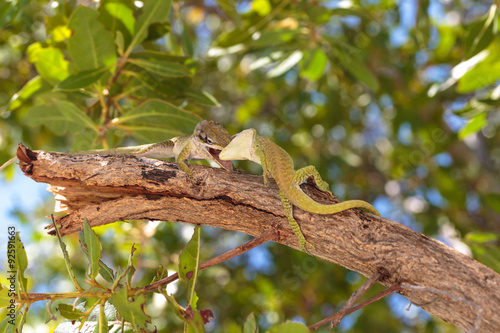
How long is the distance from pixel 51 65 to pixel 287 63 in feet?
6.44

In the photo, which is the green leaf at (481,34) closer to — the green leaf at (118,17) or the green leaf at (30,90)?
the green leaf at (118,17)

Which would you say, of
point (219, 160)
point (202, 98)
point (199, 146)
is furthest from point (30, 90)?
point (219, 160)

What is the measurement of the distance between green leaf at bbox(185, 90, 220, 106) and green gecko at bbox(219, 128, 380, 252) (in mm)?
751

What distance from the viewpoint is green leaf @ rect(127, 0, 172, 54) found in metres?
3.04

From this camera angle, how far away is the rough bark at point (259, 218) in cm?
193

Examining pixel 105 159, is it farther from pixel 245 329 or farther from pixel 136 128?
pixel 245 329

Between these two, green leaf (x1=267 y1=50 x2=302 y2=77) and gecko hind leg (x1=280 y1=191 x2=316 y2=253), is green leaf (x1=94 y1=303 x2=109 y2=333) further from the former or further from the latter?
green leaf (x1=267 y1=50 x2=302 y2=77)

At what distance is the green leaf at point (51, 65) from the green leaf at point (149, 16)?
56 cm

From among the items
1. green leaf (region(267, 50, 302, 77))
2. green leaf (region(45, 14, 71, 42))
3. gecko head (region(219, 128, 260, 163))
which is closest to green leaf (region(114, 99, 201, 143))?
gecko head (region(219, 128, 260, 163))

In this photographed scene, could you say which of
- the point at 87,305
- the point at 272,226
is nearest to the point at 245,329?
the point at 272,226

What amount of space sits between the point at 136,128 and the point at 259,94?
11.0ft

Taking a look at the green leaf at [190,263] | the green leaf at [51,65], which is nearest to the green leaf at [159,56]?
the green leaf at [51,65]

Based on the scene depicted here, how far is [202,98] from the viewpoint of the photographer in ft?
10.6

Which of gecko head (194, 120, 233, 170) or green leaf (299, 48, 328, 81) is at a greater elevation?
gecko head (194, 120, 233, 170)
